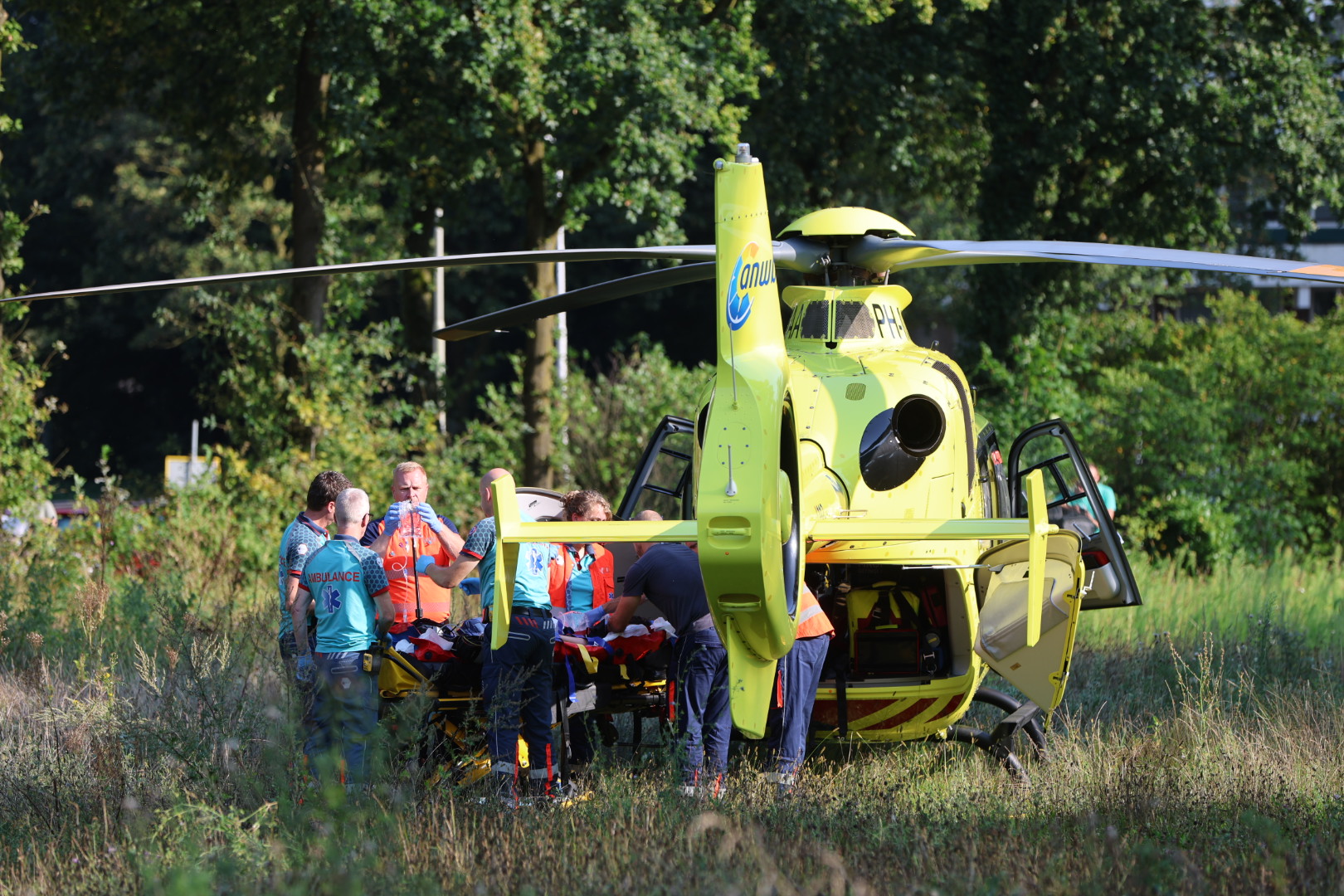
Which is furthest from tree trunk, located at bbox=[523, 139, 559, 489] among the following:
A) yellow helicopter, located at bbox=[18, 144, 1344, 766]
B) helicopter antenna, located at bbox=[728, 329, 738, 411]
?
helicopter antenna, located at bbox=[728, 329, 738, 411]

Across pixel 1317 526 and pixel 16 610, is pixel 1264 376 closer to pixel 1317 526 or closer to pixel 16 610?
pixel 1317 526

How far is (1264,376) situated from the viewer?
1714 cm

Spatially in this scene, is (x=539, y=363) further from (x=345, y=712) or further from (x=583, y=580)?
(x=345, y=712)

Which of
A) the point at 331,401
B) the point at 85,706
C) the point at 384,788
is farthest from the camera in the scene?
the point at 331,401

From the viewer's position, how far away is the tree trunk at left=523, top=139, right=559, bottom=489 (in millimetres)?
16266

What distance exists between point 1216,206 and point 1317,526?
5011 mm

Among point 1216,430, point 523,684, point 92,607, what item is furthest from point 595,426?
point 523,684

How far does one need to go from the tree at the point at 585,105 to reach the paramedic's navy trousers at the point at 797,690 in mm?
9233

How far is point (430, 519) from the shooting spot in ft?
23.1

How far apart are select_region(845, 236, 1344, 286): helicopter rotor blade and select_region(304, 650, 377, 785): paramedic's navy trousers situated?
3.50m

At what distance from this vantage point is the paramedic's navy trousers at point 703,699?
6551mm

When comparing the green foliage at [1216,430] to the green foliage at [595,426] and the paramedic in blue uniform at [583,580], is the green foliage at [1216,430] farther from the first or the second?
the paramedic in blue uniform at [583,580]

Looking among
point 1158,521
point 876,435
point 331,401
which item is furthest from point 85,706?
point 1158,521

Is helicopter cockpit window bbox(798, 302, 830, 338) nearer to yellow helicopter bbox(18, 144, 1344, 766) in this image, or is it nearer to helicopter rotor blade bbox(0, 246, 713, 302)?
yellow helicopter bbox(18, 144, 1344, 766)
